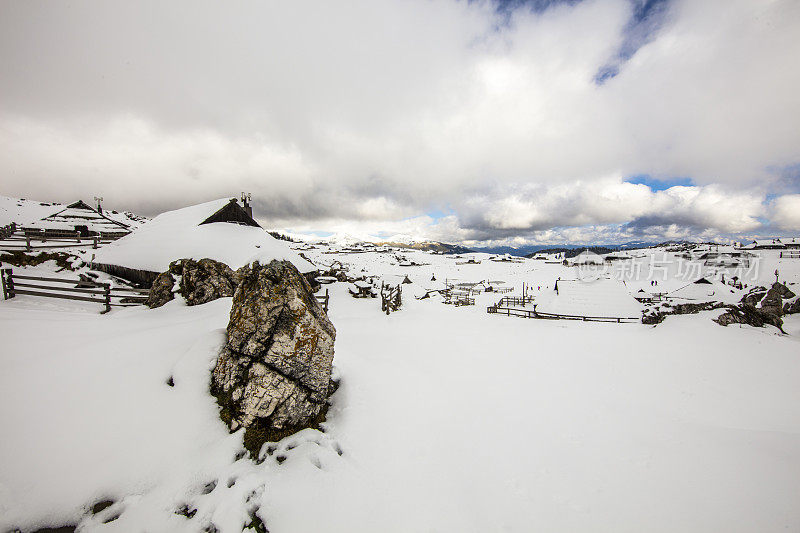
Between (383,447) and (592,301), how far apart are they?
24.6 m

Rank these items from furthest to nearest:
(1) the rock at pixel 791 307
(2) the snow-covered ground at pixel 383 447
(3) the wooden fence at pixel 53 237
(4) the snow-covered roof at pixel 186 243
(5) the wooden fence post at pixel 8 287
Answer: (3) the wooden fence at pixel 53 237 → (1) the rock at pixel 791 307 → (4) the snow-covered roof at pixel 186 243 → (5) the wooden fence post at pixel 8 287 → (2) the snow-covered ground at pixel 383 447

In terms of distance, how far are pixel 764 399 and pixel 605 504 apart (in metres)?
9.19

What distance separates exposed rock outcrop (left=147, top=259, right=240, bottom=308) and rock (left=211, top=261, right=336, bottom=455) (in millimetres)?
6478

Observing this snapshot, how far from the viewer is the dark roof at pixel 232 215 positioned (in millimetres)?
20750

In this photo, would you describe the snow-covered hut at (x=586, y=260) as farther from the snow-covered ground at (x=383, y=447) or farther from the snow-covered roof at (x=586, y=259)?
the snow-covered ground at (x=383, y=447)

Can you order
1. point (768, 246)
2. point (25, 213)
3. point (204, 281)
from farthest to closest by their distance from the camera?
point (768, 246)
point (25, 213)
point (204, 281)

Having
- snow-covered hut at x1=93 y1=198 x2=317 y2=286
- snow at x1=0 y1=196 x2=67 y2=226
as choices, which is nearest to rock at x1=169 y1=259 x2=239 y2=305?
snow-covered hut at x1=93 y1=198 x2=317 y2=286

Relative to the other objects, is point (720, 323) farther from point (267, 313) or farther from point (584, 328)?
point (267, 313)

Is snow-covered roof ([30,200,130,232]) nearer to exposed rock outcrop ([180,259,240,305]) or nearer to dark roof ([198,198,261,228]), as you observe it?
dark roof ([198,198,261,228])

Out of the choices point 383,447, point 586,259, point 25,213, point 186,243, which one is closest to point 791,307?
point 586,259

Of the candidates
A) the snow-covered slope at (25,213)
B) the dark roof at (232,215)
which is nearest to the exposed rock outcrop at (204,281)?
the dark roof at (232,215)

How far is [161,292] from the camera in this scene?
1159 centimetres

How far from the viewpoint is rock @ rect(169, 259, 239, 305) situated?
36.4 feet

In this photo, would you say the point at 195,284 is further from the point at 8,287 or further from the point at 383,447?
the point at 383,447
